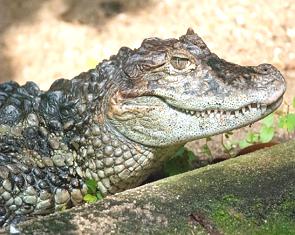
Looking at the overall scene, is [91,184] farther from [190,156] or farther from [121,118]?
[190,156]

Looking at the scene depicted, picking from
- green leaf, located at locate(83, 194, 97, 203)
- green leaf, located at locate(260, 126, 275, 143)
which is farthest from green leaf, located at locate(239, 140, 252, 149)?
green leaf, located at locate(83, 194, 97, 203)

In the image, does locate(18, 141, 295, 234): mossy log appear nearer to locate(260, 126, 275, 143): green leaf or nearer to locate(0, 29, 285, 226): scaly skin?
locate(0, 29, 285, 226): scaly skin

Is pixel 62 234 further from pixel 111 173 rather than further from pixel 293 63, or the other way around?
pixel 293 63

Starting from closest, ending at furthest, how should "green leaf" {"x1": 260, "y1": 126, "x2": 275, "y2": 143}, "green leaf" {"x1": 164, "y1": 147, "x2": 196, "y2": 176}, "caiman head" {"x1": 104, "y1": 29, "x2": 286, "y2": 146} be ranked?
"caiman head" {"x1": 104, "y1": 29, "x2": 286, "y2": 146}
"green leaf" {"x1": 164, "y1": 147, "x2": 196, "y2": 176}
"green leaf" {"x1": 260, "y1": 126, "x2": 275, "y2": 143}

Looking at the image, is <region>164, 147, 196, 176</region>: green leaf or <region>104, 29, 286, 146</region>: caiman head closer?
<region>104, 29, 286, 146</region>: caiman head

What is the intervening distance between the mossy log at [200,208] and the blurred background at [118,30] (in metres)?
3.09

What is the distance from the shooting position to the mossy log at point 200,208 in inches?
112

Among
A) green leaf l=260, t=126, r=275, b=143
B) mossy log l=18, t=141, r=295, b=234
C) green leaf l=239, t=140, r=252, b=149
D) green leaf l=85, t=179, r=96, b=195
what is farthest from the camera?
green leaf l=239, t=140, r=252, b=149

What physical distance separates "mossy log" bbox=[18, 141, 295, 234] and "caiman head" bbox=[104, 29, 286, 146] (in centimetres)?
65

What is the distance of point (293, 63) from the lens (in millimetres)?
6430

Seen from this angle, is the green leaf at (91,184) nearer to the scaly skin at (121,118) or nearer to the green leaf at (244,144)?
the scaly skin at (121,118)

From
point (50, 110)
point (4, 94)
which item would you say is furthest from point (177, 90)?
point (4, 94)

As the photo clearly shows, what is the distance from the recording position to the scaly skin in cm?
414

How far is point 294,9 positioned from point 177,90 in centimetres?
325
